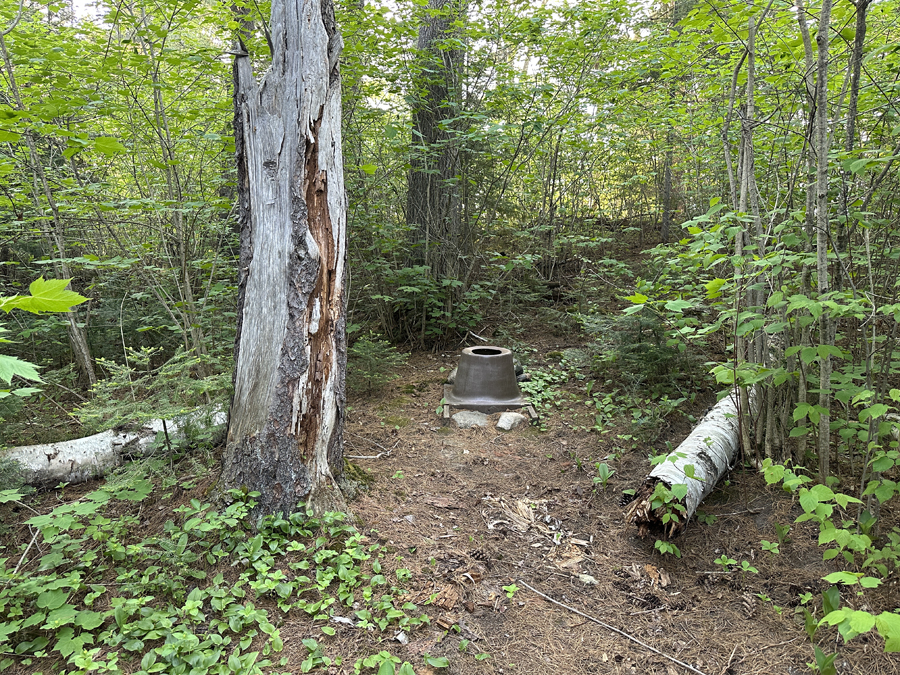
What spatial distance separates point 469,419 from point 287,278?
254 cm

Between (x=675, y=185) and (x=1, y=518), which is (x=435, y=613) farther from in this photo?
(x=675, y=185)

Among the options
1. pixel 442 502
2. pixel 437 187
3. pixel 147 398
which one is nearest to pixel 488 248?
pixel 437 187

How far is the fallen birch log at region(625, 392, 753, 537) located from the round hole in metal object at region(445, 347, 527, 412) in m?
1.84

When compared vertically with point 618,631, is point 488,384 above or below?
above

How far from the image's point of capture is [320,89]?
284 cm

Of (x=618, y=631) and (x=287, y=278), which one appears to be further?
A: (x=287, y=278)

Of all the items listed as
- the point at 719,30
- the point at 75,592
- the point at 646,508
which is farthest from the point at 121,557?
the point at 719,30

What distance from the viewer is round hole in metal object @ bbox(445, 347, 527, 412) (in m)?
4.88

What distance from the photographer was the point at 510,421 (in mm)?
4625

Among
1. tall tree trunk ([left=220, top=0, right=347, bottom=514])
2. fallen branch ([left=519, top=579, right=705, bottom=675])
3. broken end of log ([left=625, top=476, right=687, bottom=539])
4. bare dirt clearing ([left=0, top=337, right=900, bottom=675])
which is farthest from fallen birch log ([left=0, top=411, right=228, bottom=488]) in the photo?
broken end of log ([left=625, top=476, right=687, bottom=539])

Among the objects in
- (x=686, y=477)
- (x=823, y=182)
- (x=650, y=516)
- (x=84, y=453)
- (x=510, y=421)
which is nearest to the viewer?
(x=823, y=182)

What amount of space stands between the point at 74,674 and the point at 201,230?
3.65 meters

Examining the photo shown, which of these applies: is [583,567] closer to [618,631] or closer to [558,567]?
[558,567]

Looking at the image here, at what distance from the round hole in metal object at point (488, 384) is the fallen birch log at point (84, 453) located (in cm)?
230
